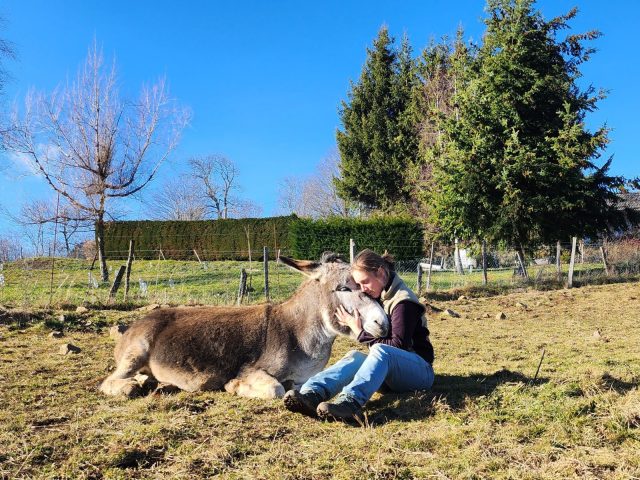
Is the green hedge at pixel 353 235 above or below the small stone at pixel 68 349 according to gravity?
above

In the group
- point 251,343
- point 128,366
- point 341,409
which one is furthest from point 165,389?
point 341,409

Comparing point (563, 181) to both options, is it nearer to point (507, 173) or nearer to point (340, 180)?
point (507, 173)

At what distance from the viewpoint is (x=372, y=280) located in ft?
16.2

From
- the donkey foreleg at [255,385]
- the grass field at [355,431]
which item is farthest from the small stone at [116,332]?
the donkey foreleg at [255,385]

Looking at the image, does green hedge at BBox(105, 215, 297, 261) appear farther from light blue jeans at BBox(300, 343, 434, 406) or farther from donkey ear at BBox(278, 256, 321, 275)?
light blue jeans at BBox(300, 343, 434, 406)

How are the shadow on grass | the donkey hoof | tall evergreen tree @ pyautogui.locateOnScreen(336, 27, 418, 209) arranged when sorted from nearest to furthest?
the shadow on grass → the donkey hoof → tall evergreen tree @ pyautogui.locateOnScreen(336, 27, 418, 209)

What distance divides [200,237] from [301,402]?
39.3m

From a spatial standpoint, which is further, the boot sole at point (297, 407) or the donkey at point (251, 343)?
the donkey at point (251, 343)

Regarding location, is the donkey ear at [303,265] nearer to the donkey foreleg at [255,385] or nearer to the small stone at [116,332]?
the donkey foreleg at [255,385]

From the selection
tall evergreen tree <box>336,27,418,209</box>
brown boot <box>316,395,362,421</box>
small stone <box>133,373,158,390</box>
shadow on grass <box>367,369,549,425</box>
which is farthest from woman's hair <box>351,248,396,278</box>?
tall evergreen tree <box>336,27,418,209</box>

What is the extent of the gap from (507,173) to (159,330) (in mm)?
19589

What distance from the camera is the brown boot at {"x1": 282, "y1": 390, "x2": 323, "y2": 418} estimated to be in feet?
13.1

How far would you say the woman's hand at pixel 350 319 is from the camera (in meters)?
5.06

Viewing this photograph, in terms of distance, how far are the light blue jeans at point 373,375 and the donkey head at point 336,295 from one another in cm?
31
